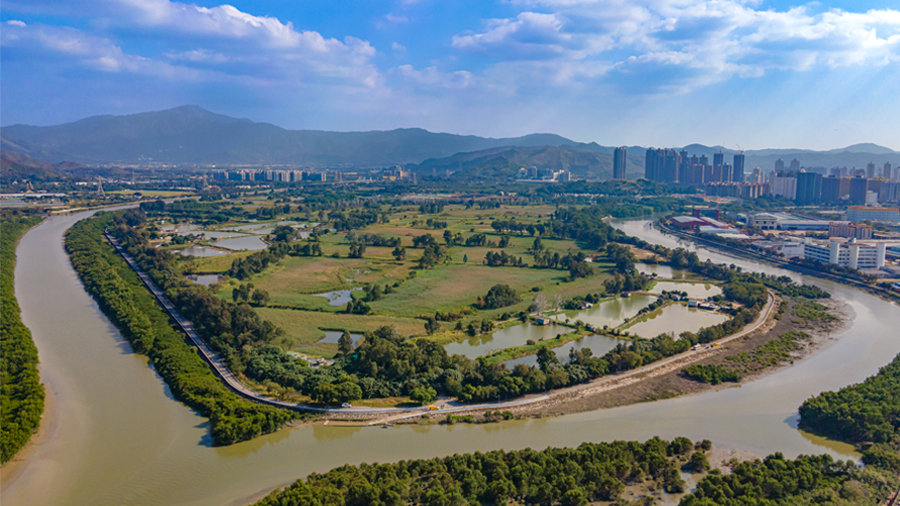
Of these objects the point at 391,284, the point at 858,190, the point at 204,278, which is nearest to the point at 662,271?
the point at 391,284

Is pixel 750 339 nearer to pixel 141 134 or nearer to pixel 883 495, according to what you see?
pixel 883 495

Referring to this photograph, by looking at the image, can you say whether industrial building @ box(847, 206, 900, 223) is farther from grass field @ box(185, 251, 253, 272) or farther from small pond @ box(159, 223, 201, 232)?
small pond @ box(159, 223, 201, 232)

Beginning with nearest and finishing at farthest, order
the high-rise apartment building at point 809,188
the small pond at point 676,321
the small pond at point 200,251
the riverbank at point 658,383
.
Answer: the riverbank at point 658,383 → the small pond at point 676,321 → the small pond at point 200,251 → the high-rise apartment building at point 809,188

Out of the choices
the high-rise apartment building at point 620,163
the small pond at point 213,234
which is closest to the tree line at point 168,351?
the small pond at point 213,234

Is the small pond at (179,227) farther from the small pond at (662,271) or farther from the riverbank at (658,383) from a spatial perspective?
the riverbank at (658,383)

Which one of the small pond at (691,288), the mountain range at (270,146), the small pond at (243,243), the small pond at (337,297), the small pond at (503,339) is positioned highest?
the mountain range at (270,146)

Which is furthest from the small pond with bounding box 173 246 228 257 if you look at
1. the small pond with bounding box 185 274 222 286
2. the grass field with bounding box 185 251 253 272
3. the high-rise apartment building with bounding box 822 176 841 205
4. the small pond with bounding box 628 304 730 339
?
the high-rise apartment building with bounding box 822 176 841 205

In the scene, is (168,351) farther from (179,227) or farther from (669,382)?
(179,227)
